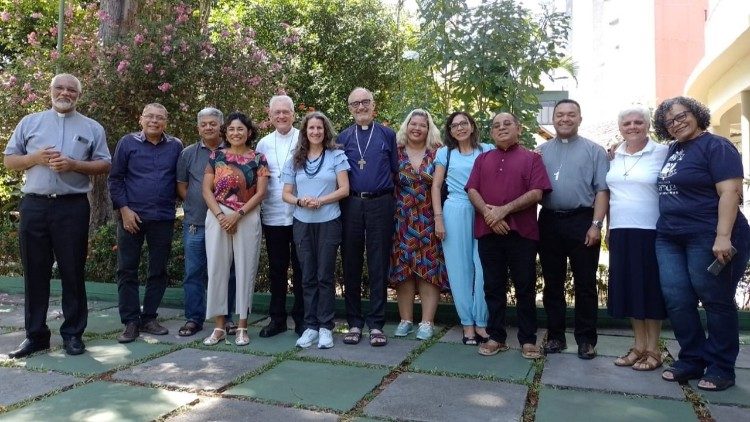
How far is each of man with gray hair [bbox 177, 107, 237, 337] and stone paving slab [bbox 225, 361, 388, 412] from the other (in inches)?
48.8

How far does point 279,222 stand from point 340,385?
1.59m

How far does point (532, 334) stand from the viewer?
4266 mm

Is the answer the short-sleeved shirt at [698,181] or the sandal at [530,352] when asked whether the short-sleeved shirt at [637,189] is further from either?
the sandal at [530,352]

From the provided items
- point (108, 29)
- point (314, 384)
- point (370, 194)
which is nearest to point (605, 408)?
point (314, 384)

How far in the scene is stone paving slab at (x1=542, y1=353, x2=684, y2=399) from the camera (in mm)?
3559

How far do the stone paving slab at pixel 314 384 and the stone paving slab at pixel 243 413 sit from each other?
11cm

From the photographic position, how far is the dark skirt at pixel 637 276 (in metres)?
3.89

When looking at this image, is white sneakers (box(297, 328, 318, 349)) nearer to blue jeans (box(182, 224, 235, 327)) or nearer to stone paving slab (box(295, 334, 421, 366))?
stone paving slab (box(295, 334, 421, 366))

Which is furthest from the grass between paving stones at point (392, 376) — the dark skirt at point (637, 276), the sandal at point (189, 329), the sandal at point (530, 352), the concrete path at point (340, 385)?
the sandal at point (189, 329)

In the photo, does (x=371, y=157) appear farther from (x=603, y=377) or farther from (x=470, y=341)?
(x=603, y=377)

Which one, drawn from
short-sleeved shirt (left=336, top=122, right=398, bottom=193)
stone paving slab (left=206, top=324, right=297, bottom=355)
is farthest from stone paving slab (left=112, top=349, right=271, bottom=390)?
short-sleeved shirt (left=336, top=122, right=398, bottom=193)

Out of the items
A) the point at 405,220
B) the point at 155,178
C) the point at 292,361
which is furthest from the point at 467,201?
the point at 155,178

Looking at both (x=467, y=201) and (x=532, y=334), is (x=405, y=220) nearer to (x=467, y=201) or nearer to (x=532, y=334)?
(x=467, y=201)

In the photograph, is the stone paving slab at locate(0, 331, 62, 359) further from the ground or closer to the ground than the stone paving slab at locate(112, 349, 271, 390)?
further from the ground
